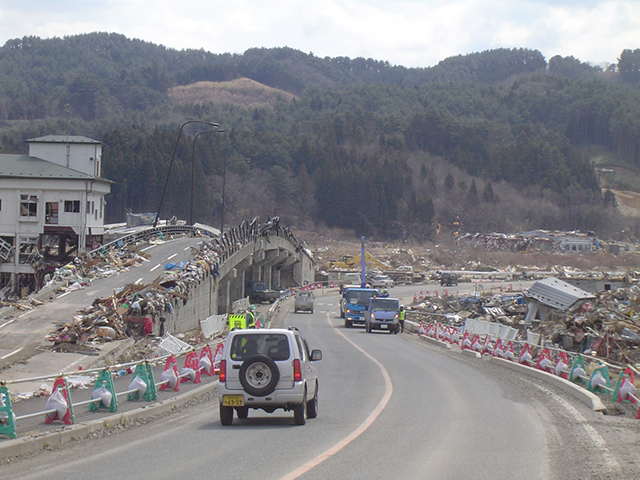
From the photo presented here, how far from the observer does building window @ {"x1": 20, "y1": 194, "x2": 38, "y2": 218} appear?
4831cm

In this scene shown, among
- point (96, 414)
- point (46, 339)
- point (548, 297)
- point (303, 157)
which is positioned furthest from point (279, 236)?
point (303, 157)

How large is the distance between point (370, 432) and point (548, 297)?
34.9 metres

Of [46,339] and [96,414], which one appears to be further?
[46,339]

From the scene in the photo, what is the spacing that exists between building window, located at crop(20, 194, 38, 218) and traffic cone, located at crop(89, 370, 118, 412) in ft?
128

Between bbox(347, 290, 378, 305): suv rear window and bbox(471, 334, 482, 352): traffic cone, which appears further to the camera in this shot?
bbox(347, 290, 378, 305): suv rear window

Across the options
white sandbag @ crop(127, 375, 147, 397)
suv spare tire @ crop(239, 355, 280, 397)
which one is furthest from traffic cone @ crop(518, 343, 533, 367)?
suv spare tire @ crop(239, 355, 280, 397)

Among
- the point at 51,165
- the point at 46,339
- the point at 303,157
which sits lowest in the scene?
the point at 46,339

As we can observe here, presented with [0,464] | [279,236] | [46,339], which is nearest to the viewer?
[0,464]

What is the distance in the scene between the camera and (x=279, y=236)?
68.0m

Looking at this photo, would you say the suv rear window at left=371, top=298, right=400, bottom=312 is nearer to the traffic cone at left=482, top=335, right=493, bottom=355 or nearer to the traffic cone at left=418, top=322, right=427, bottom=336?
the traffic cone at left=418, top=322, right=427, bottom=336

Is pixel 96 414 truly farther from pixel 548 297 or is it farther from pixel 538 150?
pixel 538 150

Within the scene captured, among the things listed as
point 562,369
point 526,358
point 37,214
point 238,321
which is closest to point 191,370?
point 562,369

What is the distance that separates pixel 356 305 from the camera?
44.5 metres

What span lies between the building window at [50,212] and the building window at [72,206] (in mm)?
626
